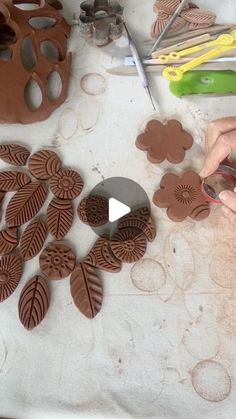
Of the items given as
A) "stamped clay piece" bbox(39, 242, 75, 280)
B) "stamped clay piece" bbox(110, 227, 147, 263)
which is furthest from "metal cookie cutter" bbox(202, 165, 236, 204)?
"stamped clay piece" bbox(39, 242, 75, 280)

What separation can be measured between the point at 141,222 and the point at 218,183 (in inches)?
5.5

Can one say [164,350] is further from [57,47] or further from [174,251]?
[57,47]

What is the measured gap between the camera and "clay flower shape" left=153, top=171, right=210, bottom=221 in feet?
2.17

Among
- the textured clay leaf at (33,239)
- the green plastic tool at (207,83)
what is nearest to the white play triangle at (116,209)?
the textured clay leaf at (33,239)

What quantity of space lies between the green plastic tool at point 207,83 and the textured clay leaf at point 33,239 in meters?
0.34

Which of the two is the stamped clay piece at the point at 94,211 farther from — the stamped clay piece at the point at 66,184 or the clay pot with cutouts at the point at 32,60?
the clay pot with cutouts at the point at 32,60

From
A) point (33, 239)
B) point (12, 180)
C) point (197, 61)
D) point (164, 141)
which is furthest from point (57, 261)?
point (197, 61)

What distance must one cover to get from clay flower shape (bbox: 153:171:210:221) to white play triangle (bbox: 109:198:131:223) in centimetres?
5

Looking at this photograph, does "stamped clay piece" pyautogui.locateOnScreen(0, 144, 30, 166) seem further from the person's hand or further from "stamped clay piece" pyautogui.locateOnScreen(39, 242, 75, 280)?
the person's hand

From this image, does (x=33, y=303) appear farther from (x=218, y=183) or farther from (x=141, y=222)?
(x=218, y=183)

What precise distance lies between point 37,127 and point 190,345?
0.43m

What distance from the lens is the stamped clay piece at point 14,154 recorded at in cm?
70

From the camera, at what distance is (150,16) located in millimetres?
816

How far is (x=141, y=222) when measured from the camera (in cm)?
66
